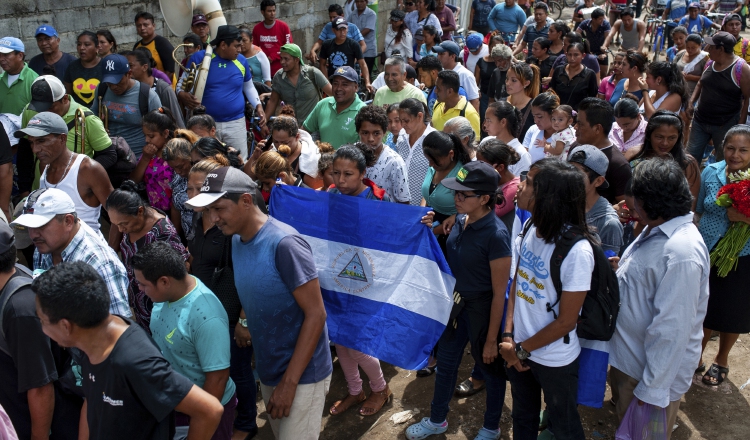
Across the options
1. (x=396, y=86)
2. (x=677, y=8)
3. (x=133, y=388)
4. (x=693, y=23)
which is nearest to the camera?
(x=133, y=388)

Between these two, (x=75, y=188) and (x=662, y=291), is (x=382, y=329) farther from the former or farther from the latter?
(x=75, y=188)

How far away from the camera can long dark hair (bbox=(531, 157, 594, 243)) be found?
316cm

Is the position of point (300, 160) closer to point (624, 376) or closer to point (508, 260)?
point (508, 260)

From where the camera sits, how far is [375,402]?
14.7 feet

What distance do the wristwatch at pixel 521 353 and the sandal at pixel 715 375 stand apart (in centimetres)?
208

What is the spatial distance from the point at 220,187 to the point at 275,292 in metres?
0.55

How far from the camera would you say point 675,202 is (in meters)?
3.21

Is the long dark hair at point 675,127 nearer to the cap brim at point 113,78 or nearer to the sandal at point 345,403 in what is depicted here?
the sandal at point 345,403

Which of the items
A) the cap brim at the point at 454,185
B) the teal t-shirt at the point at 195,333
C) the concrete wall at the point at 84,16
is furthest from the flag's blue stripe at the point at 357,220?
the concrete wall at the point at 84,16

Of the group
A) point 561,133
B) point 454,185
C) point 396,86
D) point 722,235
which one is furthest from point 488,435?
point 396,86

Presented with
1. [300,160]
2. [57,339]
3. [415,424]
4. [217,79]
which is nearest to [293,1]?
[217,79]

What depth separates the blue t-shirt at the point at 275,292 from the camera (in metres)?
2.97

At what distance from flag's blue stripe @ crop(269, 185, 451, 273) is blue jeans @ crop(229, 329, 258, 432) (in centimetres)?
94

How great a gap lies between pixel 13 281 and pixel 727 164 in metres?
4.42
